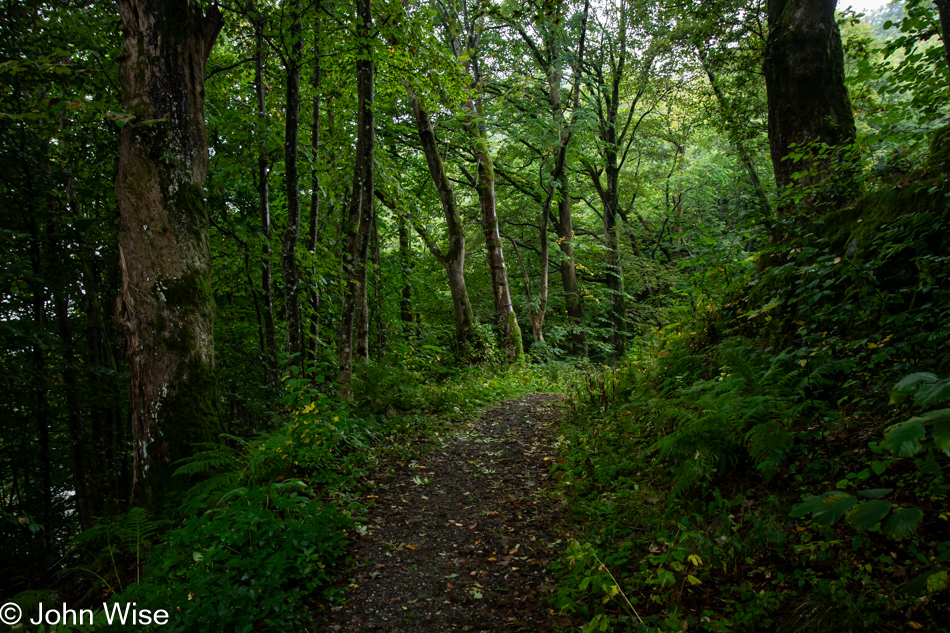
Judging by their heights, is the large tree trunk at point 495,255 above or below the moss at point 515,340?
above

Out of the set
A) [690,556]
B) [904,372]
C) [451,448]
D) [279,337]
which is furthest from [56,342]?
A: [904,372]

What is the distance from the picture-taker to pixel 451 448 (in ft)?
22.1

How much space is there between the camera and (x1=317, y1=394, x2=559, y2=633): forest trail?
3.40m

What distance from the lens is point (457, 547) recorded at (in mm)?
4301

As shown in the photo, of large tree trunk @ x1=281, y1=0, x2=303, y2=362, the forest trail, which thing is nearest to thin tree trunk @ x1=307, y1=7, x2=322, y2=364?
large tree trunk @ x1=281, y1=0, x2=303, y2=362

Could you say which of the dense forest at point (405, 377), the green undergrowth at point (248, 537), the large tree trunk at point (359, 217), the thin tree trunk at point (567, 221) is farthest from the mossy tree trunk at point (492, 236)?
the green undergrowth at point (248, 537)

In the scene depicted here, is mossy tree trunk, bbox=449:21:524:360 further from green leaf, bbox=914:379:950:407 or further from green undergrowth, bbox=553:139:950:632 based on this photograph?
green leaf, bbox=914:379:950:407

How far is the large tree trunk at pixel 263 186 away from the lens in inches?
281

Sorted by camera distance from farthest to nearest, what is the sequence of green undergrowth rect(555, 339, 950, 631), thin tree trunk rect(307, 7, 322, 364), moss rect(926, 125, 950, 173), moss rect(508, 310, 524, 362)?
1. moss rect(508, 310, 524, 362)
2. thin tree trunk rect(307, 7, 322, 364)
3. moss rect(926, 125, 950, 173)
4. green undergrowth rect(555, 339, 950, 631)

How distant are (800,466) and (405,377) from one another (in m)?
6.07

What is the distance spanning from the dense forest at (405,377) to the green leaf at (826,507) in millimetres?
27

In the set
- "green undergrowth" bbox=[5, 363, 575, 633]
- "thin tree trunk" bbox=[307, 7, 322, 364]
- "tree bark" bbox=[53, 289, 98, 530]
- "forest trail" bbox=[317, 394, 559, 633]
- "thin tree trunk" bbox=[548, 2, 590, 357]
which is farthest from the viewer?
"thin tree trunk" bbox=[548, 2, 590, 357]

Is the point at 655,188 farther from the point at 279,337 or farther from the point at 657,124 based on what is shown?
the point at 279,337

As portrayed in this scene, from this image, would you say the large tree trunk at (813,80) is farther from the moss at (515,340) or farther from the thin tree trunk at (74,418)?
the thin tree trunk at (74,418)
